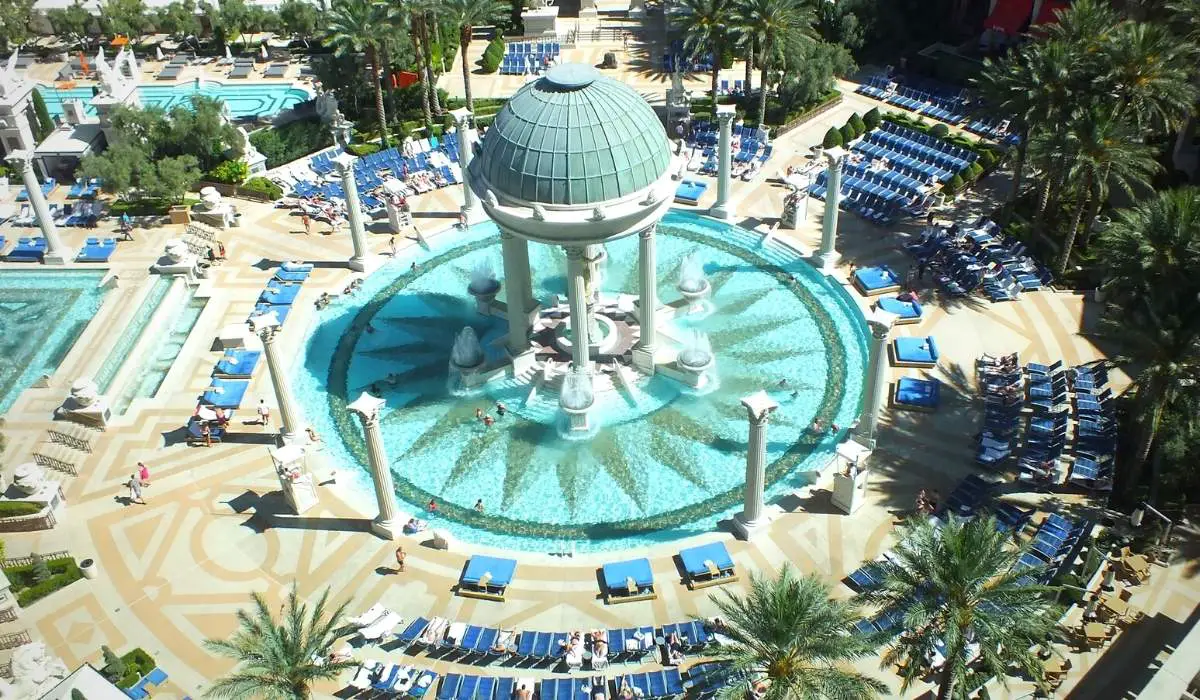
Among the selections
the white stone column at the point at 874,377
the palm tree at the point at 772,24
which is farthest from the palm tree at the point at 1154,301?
the palm tree at the point at 772,24

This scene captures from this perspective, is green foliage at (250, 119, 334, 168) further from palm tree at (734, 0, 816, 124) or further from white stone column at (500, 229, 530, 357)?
palm tree at (734, 0, 816, 124)

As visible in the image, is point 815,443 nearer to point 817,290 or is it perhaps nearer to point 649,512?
point 649,512

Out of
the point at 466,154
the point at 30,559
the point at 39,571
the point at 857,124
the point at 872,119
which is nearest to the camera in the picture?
the point at 39,571

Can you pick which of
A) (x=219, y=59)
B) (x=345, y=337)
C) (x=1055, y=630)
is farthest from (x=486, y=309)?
(x=219, y=59)

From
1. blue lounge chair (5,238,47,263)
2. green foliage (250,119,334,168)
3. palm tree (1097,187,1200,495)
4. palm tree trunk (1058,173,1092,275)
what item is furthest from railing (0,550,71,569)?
palm tree trunk (1058,173,1092,275)

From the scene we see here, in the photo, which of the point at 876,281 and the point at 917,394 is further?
the point at 876,281

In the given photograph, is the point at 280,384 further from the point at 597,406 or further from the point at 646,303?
the point at 646,303

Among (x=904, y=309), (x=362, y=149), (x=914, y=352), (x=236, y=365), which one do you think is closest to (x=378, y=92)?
(x=362, y=149)
